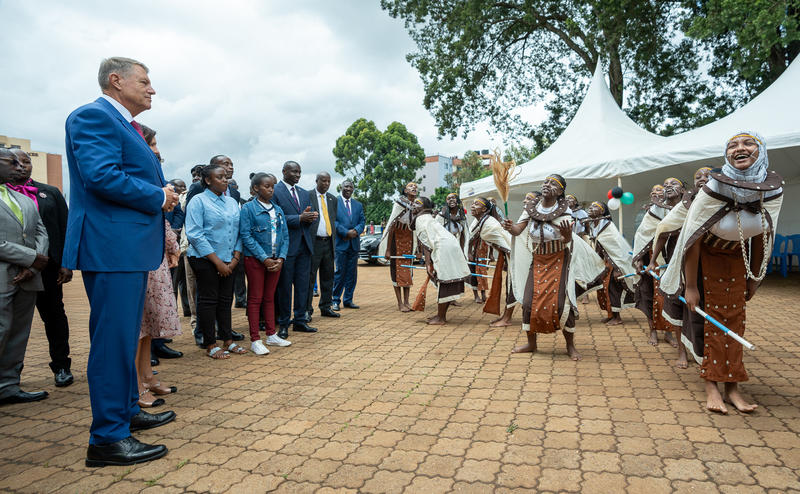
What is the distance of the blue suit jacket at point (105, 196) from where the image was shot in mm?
2502

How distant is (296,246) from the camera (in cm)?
601

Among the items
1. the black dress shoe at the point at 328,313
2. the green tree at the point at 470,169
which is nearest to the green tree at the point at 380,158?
the green tree at the point at 470,169

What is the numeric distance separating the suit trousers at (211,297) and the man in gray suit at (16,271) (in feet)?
4.10

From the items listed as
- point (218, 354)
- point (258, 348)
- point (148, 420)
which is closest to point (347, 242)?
point (258, 348)

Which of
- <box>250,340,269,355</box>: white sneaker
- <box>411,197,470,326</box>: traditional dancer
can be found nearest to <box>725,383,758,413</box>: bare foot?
<box>411,197,470,326</box>: traditional dancer

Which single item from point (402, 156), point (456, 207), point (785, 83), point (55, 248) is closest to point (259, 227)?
point (55, 248)

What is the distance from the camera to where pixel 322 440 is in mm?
2969

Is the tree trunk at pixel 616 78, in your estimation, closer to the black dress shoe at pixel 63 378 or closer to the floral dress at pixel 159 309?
the floral dress at pixel 159 309

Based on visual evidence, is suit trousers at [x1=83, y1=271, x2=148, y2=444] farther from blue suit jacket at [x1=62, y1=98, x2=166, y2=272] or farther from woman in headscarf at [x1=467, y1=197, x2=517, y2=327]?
woman in headscarf at [x1=467, y1=197, x2=517, y2=327]

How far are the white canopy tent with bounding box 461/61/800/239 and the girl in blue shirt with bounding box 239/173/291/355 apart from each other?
4902mm

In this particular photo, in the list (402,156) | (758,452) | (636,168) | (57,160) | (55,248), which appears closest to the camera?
(758,452)

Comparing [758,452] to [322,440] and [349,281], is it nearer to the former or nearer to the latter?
[322,440]

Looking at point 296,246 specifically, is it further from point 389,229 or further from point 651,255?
point 651,255

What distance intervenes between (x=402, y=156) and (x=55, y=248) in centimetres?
3682
